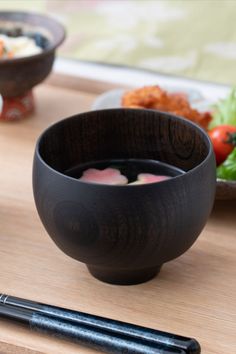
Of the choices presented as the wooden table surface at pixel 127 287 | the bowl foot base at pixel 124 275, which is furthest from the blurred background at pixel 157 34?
the bowl foot base at pixel 124 275

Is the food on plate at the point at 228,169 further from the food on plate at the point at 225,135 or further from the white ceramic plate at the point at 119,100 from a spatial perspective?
the white ceramic plate at the point at 119,100

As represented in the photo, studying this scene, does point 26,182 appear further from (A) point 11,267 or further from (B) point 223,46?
(B) point 223,46

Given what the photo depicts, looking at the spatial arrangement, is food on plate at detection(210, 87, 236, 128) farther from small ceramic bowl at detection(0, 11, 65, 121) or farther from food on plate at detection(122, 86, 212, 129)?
small ceramic bowl at detection(0, 11, 65, 121)

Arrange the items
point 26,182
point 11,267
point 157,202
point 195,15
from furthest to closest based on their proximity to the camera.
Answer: point 195,15 < point 26,182 < point 11,267 < point 157,202

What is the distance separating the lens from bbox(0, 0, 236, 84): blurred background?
6.33 feet

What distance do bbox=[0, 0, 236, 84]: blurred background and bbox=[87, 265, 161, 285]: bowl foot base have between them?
1.08 m

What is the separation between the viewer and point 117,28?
2.12 metres

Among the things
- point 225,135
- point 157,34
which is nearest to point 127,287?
point 225,135

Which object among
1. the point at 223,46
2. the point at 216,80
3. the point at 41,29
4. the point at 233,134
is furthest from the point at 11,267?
the point at 223,46

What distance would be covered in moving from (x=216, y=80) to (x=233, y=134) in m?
0.75

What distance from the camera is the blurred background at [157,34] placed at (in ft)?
6.33

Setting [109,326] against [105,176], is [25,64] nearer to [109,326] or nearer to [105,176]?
[105,176]

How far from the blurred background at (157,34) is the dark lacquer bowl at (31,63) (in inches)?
19.7

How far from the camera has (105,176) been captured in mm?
889
